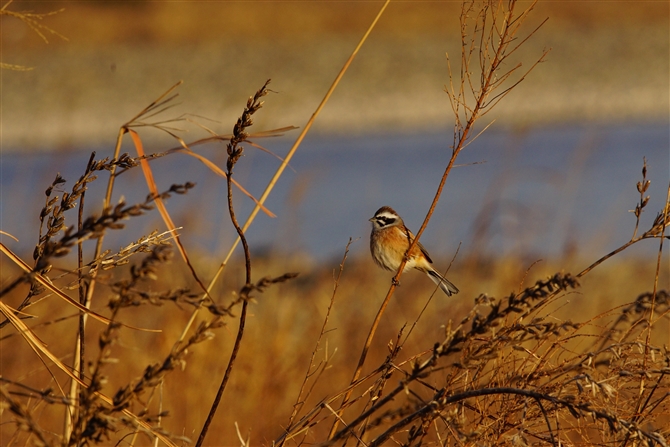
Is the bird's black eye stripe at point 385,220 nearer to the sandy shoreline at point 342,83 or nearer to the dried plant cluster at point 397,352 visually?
the dried plant cluster at point 397,352

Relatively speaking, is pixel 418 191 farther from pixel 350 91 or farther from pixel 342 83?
pixel 342 83

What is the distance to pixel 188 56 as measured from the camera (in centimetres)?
2084

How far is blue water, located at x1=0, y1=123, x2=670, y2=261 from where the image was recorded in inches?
189

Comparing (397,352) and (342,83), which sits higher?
(342,83)

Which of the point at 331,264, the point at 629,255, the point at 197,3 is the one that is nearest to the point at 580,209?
the point at 629,255

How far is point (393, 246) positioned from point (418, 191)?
6586 mm

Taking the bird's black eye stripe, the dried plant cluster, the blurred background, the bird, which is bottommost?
the dried plant cluster

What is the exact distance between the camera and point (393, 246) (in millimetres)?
5207

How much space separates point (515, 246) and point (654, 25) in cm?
1790

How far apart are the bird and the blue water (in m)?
0.27

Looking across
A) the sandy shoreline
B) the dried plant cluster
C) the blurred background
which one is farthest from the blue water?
the sandy shoreline

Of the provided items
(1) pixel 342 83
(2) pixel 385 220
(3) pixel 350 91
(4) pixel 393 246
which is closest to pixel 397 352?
(4) pixel 393 246

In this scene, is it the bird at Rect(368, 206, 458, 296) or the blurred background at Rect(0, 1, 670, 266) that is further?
the blurred background at Rect(0, 1, 670, 266)

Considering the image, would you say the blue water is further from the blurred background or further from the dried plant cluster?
the dried plant cluster
